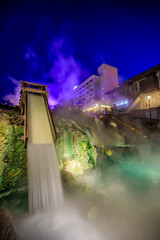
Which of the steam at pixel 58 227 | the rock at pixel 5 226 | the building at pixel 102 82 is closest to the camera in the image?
the rock at pixel 5 226

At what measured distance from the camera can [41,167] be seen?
15.5 feet

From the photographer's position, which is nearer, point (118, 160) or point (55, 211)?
point (55, 211)

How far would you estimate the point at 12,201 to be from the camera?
14.5 ft

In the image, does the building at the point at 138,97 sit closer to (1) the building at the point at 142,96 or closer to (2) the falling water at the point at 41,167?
(1) the building at the point at 142,96

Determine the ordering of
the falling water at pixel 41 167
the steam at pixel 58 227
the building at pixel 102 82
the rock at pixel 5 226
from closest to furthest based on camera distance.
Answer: the rock at pixel 5 226 → the steam at pixel 58 227 → the falling water at pixel 41 167 → the building at pixel 102 82

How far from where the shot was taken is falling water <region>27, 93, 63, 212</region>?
4.38 meters

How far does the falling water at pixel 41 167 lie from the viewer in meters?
4.38

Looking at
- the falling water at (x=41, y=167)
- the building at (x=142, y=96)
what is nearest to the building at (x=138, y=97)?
the building at (x=142, y=96)

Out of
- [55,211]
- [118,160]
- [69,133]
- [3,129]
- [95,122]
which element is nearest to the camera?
[55,211]

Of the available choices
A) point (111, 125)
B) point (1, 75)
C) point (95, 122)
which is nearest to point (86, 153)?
point (95, 122)

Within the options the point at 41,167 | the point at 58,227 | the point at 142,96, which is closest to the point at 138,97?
the point at 142,96

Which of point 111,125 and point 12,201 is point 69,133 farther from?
Result: point 111,125

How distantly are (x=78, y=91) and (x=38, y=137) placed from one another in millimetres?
67839

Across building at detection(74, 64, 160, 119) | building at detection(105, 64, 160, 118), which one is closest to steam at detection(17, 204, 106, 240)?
building at detection(74, 64, 160, 119)
